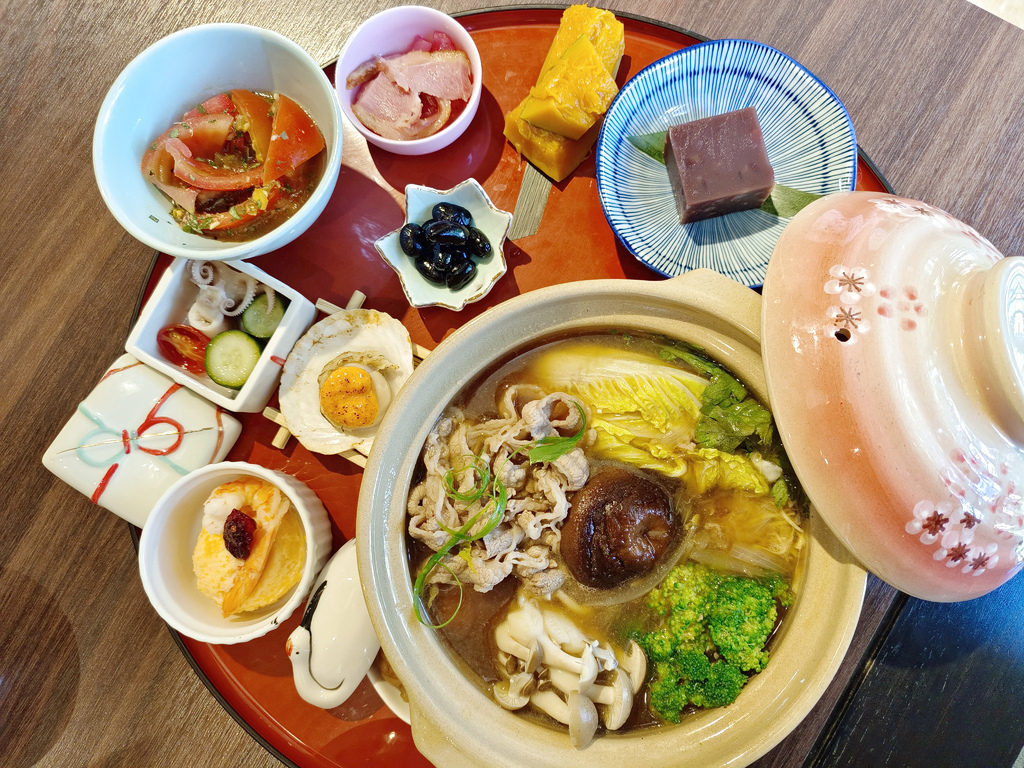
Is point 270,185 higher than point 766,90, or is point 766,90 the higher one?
point 766,90

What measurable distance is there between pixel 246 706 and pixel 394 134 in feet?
6.87

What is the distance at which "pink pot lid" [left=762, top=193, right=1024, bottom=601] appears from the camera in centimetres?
123

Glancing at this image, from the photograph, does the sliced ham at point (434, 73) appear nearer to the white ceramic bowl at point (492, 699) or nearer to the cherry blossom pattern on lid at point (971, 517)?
the white ceramic bowl at point (492, 699)

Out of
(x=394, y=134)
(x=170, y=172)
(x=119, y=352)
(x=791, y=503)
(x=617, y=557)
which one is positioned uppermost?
(x=394, y=134)

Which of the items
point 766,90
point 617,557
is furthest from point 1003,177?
point 617,557

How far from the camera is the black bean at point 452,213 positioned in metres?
1.86

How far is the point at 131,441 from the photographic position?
6.08 feet

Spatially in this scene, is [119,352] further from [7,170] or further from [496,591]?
[496,591]

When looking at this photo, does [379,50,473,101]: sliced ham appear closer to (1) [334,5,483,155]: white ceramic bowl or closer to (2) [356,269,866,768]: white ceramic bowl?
(1) [334,5,483,155]: white ceramic bowl

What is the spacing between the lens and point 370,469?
5.22 ft

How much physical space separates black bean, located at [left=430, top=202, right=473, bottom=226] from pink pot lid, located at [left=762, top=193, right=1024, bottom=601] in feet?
3.27

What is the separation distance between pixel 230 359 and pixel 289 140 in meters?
0.75

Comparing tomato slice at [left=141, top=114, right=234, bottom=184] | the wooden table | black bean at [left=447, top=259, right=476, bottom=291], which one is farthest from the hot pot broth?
tomato slice at [left=141, top=114, right=234, bottom=184]

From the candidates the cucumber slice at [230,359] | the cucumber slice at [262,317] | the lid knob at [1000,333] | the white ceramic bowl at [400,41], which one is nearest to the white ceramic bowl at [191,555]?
the cucumber slice at [230,359]
